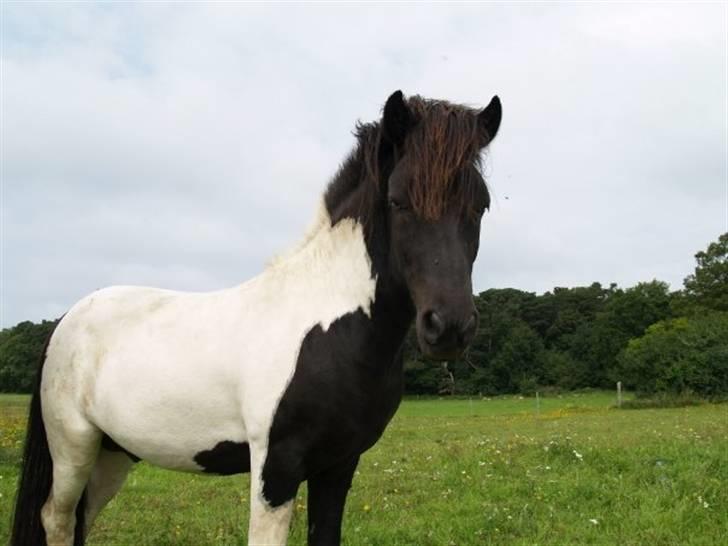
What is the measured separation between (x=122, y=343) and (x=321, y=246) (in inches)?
47.7

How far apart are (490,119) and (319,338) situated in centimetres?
123

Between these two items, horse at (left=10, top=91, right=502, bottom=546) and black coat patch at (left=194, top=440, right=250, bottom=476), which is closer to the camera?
horse at (left=10, top=91, right=502, bottom=546)

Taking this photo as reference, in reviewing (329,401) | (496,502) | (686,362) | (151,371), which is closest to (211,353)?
(151,371)

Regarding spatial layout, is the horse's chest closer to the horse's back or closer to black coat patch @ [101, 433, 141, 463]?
the horse's back

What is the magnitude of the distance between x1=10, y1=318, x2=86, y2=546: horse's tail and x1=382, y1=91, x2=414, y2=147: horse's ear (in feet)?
8.16

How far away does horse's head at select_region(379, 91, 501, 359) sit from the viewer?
2.40 metres

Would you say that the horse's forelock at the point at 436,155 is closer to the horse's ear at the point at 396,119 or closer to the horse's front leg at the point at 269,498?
the horse's ear at the point at 396,119

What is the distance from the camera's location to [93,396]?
11.6 ft

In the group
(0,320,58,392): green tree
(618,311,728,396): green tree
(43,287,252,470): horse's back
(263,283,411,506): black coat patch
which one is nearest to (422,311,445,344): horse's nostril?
(263,283,411,506): black coat patch

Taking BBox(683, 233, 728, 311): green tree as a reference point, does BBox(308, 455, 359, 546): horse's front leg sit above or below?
below

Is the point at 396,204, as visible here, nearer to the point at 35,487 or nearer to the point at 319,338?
the point at 319,338

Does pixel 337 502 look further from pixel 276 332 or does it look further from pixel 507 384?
pixel 507 384

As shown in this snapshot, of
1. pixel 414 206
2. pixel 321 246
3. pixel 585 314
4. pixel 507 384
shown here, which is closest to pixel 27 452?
pixel 321 246

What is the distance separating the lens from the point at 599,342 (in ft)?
226
